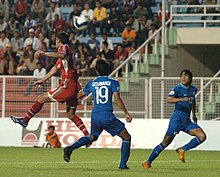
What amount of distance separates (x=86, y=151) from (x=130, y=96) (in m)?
3.88

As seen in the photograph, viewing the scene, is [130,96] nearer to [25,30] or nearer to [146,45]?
[146,45]

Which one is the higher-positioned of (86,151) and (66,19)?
(66,19)

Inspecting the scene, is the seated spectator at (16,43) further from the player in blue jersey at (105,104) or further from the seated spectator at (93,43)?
the player in blue jersey at (105,104)

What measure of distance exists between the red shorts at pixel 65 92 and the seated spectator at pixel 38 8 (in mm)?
18085

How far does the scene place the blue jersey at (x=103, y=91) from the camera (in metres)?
18.3

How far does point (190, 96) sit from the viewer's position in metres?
19.9

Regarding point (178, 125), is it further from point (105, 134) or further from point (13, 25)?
point (13, 25)

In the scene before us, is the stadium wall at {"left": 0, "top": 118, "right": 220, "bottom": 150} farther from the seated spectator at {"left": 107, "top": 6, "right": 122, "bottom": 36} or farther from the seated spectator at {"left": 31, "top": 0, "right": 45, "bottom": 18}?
the seated spectator at {"left": 31, "top": 0, "right": 45, "bottom": 18}

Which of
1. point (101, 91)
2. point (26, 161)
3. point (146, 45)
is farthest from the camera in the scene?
point (146, 45)

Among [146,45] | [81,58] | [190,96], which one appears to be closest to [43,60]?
[81,58]

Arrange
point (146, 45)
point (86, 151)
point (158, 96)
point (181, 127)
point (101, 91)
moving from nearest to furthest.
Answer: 1. point (101, 91)
2. point (181, 127)
3. point (86, 151)
4. point (158, 96)
5. point (146, 45)

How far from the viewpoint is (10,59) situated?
35.6 meters

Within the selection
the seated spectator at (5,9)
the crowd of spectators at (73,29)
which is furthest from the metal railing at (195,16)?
the seated spectator at (5,9)

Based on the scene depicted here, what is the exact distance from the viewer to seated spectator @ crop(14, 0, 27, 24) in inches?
1564
